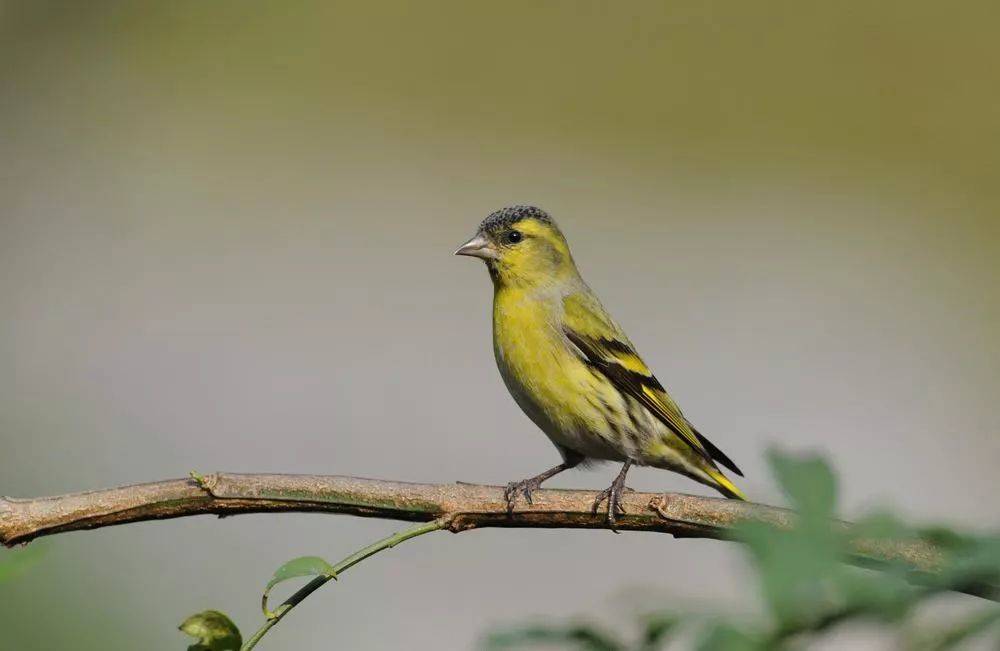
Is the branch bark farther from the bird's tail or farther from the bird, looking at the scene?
the bird's tail

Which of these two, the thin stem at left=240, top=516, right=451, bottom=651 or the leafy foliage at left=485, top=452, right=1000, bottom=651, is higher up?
the thin stem at left=240, top=516, right=451, bottom=651

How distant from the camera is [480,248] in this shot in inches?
144

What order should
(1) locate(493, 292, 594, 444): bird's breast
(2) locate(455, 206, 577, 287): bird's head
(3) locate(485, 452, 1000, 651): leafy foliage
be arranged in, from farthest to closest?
1. (2) locate(455, 206, 577, 287): bird's head
2. (1) locate(493, 292, 594, 444): bird's breast
3. (3) locate(485, 452, 1000, 651): leafy foliage

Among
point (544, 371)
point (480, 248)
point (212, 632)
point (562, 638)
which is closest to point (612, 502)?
point (212, 632)

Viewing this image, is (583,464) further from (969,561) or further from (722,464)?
(969,561)

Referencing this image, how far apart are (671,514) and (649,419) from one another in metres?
1.46

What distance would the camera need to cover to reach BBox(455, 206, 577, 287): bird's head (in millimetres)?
3596

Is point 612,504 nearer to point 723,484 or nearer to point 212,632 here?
point 212,632

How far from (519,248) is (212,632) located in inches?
97.6

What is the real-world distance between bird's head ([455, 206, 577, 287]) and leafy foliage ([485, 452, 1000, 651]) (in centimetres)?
297

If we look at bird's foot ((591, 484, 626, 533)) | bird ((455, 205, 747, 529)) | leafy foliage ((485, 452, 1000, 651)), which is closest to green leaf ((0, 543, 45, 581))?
leafy foliage ((485, 452, 1000, 651))

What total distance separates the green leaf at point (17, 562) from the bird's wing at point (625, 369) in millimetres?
2478

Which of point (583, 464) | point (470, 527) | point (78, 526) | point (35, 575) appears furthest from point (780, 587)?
point (35, 575)

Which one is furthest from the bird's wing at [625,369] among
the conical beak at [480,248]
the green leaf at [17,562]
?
the green leaf at [17,562]
